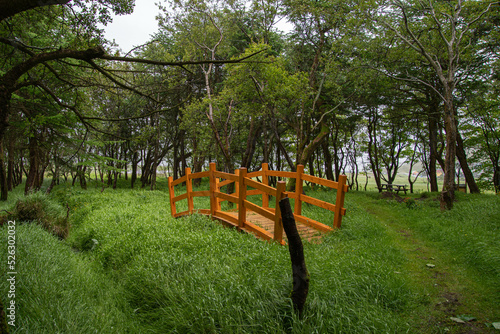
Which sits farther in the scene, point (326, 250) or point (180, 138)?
point (180, 138)

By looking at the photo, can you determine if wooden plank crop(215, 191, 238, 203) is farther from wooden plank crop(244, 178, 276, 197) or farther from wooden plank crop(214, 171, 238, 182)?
wooden plank crop(244, 178, 276, 197)

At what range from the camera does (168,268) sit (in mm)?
4652

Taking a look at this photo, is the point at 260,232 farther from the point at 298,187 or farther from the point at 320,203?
the point at 298,187

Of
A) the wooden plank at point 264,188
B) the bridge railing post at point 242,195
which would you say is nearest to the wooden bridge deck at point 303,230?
the bridge railing post at point 242,195

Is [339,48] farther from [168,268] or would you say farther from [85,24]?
[168,268]

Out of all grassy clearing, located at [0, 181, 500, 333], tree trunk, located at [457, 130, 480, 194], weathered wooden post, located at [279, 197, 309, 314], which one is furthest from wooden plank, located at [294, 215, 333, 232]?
tree trunk, located at [457, 130, 480, 194]

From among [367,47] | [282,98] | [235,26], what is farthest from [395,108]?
[235,26]

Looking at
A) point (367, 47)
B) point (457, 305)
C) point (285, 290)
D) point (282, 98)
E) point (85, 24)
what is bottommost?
point (457, 305)

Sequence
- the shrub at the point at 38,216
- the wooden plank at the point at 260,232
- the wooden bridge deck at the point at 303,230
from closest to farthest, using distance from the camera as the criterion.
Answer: the wooden plank at the point at 260,232
the wooden bridge deck at the point at 303,230
the shrub at the point at 38,216

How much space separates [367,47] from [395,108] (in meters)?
7.94

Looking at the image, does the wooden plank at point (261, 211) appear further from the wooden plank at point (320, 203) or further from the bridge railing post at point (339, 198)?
the bridge railing post at point (339, 198)

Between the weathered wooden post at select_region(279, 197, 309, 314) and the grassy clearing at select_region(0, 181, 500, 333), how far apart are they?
0.95 feet

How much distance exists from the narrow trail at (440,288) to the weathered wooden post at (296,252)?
4.83 ft

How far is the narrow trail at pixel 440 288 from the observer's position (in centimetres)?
322
